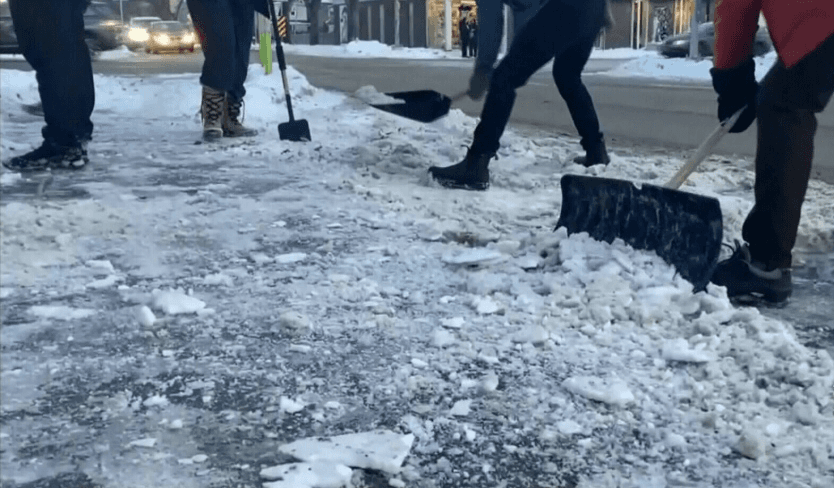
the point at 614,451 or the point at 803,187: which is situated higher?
the point at 803,187

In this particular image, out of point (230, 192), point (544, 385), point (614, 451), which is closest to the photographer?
point (614, 451)

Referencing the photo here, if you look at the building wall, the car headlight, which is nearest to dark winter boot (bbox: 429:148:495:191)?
the car headlight

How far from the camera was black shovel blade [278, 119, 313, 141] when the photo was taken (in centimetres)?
653

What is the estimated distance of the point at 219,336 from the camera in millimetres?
2695

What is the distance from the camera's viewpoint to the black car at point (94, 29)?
2117 centimetres

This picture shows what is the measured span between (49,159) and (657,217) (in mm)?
3489

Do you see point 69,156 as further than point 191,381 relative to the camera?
Yes

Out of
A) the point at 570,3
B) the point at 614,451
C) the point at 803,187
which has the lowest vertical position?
the point at 614,451

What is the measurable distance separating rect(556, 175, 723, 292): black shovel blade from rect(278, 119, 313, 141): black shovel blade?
3.20 meters

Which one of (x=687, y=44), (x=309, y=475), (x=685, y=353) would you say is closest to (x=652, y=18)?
(x=687, y=44)

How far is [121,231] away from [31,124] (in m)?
4.40

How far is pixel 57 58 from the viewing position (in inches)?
215

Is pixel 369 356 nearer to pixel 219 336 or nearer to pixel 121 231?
pixel 219 336

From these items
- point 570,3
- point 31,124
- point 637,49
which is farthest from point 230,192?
point 637,49
